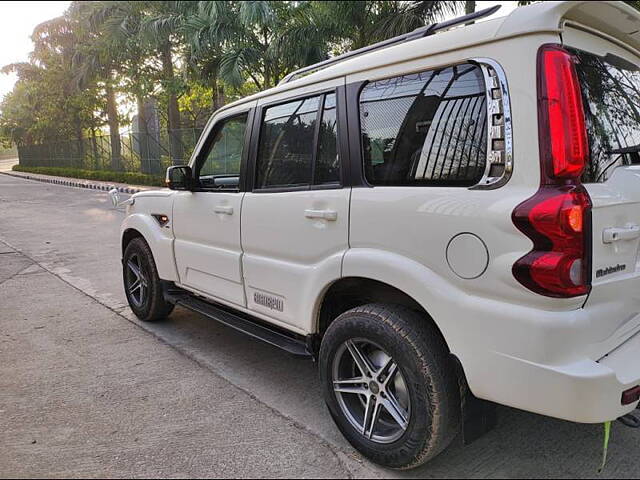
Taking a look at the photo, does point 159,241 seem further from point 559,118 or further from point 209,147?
point 559,118

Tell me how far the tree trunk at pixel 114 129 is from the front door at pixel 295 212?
26076mm

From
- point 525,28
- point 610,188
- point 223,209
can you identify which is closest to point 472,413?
point 610,188

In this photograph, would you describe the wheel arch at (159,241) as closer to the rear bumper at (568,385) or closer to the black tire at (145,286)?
the black tire at (145,286)

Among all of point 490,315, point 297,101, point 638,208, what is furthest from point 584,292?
point 297,101

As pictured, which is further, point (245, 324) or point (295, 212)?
point (245, 324)

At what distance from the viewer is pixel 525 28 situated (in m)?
2.03

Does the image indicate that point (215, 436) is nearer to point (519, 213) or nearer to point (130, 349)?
point (130, 349)

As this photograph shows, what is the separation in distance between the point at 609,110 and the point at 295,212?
1627mm

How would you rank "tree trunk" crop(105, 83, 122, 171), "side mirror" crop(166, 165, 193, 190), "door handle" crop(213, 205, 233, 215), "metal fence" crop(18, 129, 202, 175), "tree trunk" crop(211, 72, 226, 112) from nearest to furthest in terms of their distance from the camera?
"door handle" crop(213, 205, 233, 215), "side mirror" crop(166, 165, 193, 190), "tree trunk" crop(211, 72, 226, 112), "metal fence" crop(18, 129, 202, 175), "tree trunk" crop(105, 83, 122, 171)

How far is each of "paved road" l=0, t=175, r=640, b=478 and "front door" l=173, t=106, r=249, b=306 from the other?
60cm

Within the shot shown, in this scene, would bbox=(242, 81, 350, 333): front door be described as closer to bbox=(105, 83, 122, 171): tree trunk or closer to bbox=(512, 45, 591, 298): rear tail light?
bbox=(512, 45, 591, 298): rear tail light

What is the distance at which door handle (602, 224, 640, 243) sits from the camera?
204cm

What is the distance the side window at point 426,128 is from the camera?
2188 mm

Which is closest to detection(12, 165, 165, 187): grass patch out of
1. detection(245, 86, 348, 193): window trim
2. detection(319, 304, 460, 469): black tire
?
detection(245, 86, 348, 193): window trim
